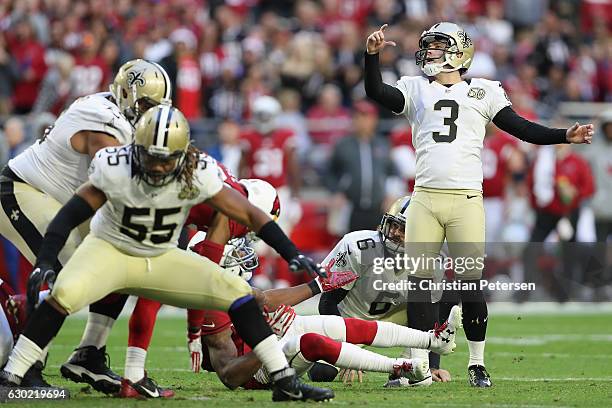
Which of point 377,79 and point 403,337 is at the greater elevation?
point 377,79

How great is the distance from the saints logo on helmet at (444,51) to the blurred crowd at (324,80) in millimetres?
5628

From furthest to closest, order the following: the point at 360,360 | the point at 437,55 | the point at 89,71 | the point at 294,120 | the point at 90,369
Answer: the point at 89,71 → the point at 294,120 → the point at 437,55 → the point at 90,369 → the point at 360,360

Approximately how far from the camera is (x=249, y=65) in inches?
579

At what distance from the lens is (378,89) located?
6.98 meters

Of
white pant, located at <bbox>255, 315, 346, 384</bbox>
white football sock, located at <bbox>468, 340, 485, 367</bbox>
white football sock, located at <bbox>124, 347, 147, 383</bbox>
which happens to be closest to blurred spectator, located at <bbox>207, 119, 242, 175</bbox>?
white pant, located at <bbox>255, 315, 346, 384</bbox>

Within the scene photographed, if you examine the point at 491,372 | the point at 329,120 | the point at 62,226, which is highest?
the point at 329,120

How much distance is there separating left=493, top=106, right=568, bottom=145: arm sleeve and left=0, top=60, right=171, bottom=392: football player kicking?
1.92m

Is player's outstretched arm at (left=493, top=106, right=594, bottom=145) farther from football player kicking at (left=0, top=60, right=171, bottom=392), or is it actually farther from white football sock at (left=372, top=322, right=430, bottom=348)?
football player kicking at (left=0, top=60, right=171, bottom=392)

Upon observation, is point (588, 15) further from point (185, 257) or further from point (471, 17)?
point (185, 257)

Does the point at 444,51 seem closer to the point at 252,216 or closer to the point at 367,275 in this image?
the point at 367,275

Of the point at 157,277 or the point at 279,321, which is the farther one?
the point at 279,321

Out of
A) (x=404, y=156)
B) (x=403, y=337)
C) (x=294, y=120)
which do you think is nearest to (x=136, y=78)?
(x=403, y=337)

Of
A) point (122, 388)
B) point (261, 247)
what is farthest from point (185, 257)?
point (261, 247)

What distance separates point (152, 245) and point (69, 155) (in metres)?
1.24
